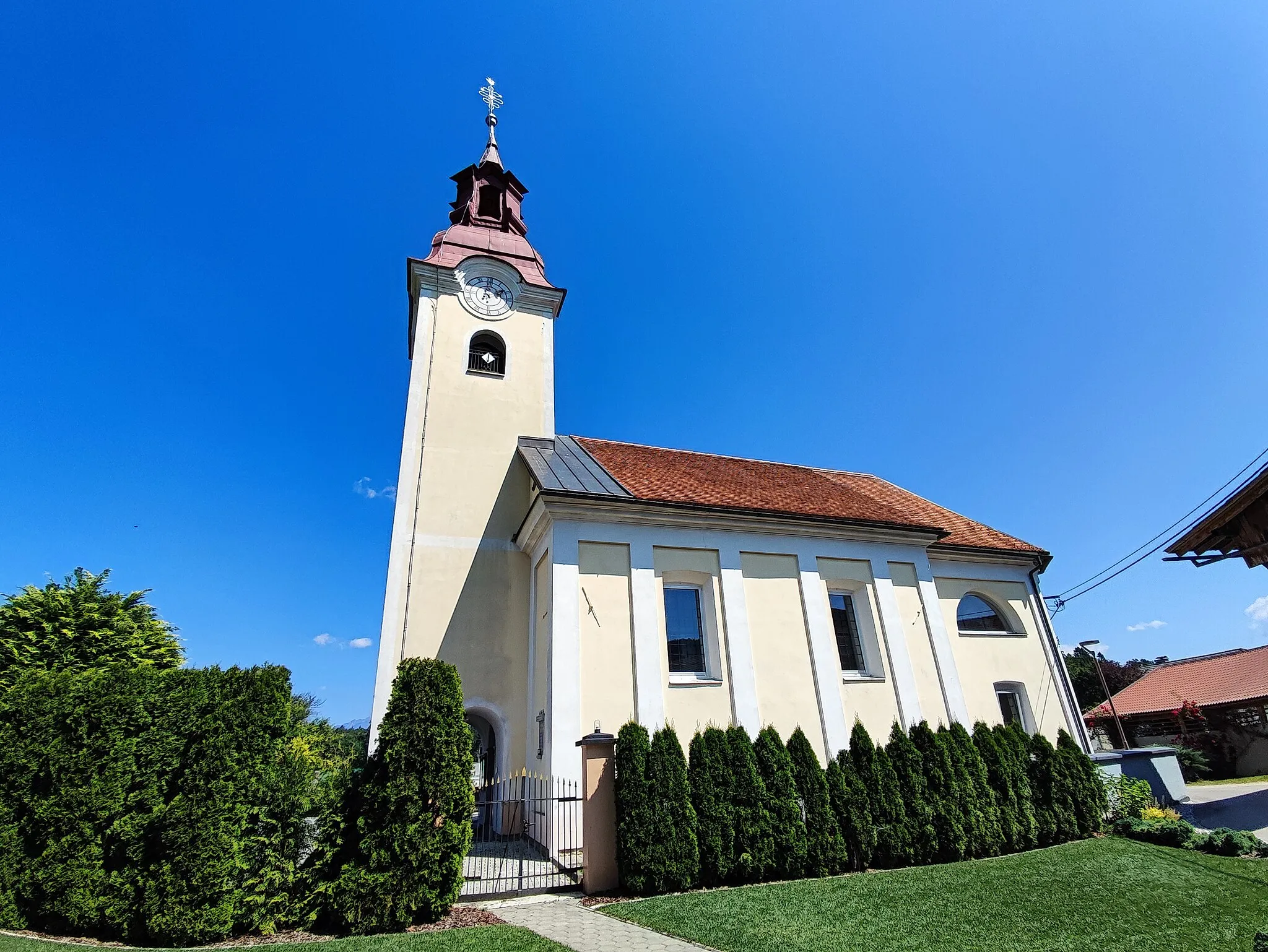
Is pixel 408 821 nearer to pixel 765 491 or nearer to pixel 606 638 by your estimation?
pixel 606 638

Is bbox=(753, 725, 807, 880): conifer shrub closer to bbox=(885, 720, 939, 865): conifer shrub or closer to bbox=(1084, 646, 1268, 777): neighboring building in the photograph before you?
bbox=(885, 720, 939, 865): conifer shrub

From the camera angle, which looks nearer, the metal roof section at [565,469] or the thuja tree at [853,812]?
the thuja tree at [853,812]

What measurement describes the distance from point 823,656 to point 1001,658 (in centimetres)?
605

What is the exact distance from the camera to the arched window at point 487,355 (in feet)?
54.9

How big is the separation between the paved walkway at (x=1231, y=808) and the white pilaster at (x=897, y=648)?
604cm

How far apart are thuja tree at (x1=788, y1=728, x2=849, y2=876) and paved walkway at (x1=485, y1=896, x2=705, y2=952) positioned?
12.1ft

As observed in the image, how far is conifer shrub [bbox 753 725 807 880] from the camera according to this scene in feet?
29.2

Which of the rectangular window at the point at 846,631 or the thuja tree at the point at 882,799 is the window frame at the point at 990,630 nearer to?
the rectangular window at the point at 846,631

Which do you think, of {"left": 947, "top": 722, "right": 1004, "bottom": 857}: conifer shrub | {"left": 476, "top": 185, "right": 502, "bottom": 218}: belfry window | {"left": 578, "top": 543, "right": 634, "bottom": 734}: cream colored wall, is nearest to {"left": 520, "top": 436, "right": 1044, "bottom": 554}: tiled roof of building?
{"left": 578, "top": 543, "right": 634, "bottom": 734}: cream colored wall

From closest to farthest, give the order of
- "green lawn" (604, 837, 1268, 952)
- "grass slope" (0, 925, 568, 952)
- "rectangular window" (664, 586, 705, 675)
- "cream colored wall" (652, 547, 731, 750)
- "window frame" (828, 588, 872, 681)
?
"grass slope" (0, 925, 568, 952)
"green lawn" (604, 837, 1268, 952)
"cream colored wall" (652, 547, 731, 750)
"rectangular window" (664, 586, 705, 675)
"window frame" (828, 588, 872, 681)

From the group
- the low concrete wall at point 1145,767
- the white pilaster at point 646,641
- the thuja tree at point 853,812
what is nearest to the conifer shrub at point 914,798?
the thuja tree at point 853,812

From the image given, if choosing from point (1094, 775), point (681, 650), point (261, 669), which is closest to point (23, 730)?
point (261, 669)

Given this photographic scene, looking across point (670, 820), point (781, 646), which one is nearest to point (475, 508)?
point (781, 646)

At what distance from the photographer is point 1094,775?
1165cm
